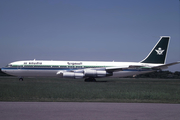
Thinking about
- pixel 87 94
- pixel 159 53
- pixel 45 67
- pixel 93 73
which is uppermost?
pixel 159 53

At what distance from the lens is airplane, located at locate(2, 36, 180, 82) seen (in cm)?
3506

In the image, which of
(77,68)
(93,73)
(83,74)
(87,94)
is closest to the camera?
(87,94)

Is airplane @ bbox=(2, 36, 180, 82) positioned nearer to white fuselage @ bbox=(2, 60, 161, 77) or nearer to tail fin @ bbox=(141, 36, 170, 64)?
white fuselage @ bbox=(2, 60, 161, 77)

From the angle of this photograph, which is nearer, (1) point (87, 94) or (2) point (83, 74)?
(1) point (87, 94)

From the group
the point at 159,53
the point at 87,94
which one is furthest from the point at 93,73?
the point at 87,94

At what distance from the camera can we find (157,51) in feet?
129

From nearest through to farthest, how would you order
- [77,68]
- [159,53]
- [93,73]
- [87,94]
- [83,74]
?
1. [87,94]
2. [83,74]
3. [93,73]
4. [77,68]
5. [159,53]

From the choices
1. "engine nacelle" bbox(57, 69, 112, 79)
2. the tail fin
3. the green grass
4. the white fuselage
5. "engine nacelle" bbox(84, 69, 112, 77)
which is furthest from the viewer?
the tail fin

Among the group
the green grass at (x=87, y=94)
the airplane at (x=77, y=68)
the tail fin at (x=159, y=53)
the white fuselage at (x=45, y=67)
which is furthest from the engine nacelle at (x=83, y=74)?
the green grass at (x=87, y=94)

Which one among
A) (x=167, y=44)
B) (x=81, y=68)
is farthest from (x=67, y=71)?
(x=167, y=44)

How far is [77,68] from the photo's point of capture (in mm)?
36688

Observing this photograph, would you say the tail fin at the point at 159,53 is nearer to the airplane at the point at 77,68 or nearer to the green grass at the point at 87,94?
the airplane at the point at 77,68

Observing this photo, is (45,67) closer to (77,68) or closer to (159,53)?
(77,68)

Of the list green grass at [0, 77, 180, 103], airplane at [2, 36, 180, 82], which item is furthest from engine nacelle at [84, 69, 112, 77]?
green grass at [0, 77, 180, 103]
